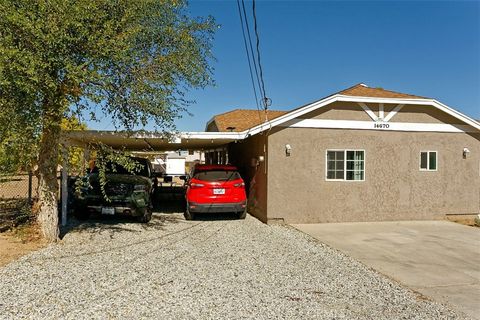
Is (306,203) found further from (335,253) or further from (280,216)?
(335,253)

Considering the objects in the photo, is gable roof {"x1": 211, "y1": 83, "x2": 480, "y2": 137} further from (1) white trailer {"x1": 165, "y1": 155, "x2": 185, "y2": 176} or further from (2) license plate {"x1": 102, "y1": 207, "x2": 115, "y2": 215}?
(1) white trailer {"x1": 165, "y1": 155, "x2": 185, "y2": 176}

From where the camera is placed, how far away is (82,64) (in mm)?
6914

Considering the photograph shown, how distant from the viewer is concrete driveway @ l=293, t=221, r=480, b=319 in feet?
18.4

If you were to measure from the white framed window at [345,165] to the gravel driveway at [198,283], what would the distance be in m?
3.21

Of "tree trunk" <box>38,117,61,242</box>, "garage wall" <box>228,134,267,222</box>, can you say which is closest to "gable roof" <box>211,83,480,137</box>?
"garage wall" <box>228,134,267,222</box>

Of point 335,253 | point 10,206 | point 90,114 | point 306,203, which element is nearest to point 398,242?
point 335,253

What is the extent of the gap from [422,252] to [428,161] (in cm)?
521

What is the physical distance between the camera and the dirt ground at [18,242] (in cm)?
709

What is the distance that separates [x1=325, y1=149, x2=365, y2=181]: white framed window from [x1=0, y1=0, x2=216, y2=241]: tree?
4697 mm

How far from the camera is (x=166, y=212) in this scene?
13531 millimetres

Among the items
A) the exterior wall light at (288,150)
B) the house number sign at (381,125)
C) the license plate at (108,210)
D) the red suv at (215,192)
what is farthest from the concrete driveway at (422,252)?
the license plate at (108,210)

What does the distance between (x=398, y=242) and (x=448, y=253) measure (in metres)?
1.16

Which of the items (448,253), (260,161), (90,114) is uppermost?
(90,114)

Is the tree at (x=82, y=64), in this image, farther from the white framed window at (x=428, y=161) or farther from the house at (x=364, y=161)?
the white framed window at (x=428, y=161)
